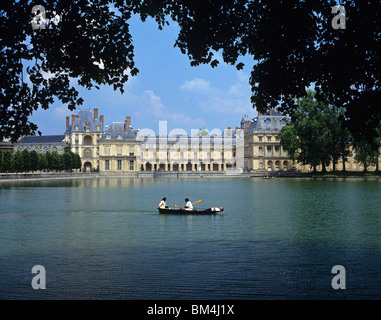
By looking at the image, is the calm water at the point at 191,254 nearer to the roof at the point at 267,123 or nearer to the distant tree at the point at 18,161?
the distant tree at the point at 18,161

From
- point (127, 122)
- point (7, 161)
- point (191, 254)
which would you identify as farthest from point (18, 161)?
point (191, 254)

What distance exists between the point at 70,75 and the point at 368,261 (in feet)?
37.1

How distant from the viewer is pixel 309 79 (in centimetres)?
1249

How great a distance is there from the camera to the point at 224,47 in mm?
13164

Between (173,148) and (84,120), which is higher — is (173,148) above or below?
below

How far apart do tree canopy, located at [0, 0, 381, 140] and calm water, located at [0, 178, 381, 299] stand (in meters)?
4.52

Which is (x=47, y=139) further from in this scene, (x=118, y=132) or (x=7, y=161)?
(x=7, y=161)

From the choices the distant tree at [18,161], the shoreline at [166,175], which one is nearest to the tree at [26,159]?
the distant tree at [18,161]

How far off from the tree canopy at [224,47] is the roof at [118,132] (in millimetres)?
116207

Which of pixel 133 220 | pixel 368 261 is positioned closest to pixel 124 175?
pixel 133 220

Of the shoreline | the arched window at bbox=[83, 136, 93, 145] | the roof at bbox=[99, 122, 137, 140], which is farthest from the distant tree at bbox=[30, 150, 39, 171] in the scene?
the arched window at bbox=[83, 136, 93, 145]

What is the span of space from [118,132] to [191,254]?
113 meters
